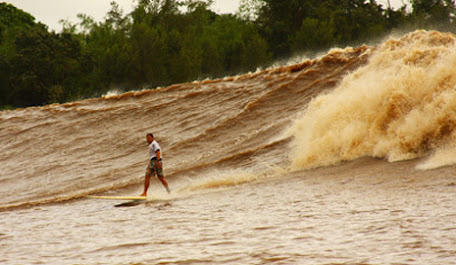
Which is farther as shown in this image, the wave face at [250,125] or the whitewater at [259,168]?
the wave face at [250,125]

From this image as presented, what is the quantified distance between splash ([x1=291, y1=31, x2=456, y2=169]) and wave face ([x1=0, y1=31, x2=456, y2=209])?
24 millimetres

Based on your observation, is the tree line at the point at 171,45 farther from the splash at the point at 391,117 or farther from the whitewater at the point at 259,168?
the splash at the point at 391,117

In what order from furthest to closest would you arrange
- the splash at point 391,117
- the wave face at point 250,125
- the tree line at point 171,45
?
the tree line at point 171,45 → the wave face at point 250,125 → the splash at point 391,117

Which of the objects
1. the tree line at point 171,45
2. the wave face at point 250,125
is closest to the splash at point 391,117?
the wave face at point 250,125

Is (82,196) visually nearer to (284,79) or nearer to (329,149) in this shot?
(329,149)

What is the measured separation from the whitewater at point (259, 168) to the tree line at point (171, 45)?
23368mm

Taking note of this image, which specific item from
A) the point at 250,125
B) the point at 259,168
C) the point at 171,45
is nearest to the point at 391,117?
the point at 259,168

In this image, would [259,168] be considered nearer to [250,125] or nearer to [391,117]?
[391,117]

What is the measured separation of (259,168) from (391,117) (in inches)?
123

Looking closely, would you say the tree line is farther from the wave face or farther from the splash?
the splash

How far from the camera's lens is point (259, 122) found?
56.0 feet

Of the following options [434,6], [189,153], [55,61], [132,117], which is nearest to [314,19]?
[434,6]

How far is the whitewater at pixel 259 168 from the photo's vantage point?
6.82m

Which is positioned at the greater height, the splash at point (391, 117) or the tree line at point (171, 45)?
the tree line at point (171, 45)
